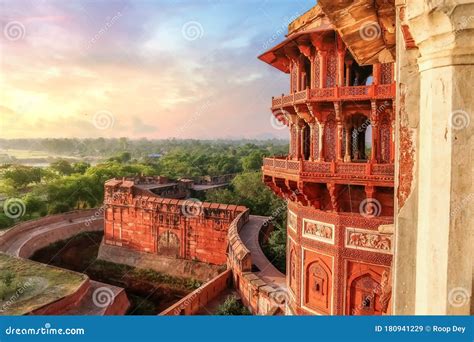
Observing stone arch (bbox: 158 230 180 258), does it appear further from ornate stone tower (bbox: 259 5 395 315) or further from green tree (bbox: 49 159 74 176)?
green tree (bbox: 49 159 74 176)

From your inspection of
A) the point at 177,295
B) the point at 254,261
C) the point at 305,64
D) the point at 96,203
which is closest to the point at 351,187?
the point at 305,64

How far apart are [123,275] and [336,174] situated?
22.1 metres

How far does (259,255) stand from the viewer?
18.7 meters

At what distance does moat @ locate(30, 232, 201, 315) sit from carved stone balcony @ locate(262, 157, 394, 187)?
52.6 ft

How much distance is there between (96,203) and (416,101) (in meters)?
42.3

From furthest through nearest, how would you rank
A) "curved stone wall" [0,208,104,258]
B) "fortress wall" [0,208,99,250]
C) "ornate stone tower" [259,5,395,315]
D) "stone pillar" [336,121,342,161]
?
"fortress wall" [0,208,99,250], "curved stone wall" [0,208,104,258], "stone pillar" [336,121,342,161], "ornate stone tower" [259,5,395,315]

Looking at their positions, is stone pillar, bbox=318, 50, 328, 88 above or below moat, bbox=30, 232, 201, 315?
above

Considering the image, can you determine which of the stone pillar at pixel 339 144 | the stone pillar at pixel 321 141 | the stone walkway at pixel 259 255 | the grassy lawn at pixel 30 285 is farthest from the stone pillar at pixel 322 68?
the grassy lawn at pixel 30 285

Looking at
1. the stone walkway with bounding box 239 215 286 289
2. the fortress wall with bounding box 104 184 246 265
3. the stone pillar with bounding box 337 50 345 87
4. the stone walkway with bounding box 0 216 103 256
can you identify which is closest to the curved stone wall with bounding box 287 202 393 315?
the stone pillar with bounding box 337 50 345 87

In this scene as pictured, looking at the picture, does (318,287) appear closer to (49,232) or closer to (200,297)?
(200,297)

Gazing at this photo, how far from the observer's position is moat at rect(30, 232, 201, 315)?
880 inches

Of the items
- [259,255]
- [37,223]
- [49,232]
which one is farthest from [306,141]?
[37,223]

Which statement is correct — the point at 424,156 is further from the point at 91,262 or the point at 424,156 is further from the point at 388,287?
the point at 91,262

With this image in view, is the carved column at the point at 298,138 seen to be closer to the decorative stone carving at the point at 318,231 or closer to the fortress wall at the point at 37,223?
the decorative stone carving at the point at 318,231
